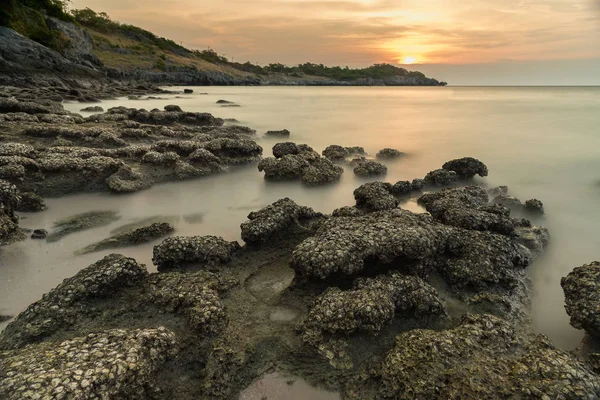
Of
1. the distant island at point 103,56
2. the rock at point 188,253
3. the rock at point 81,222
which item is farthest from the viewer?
the distant island at point 103,56

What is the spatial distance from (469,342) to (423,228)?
1.71 meters

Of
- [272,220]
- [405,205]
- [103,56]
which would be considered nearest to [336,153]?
[405,205]

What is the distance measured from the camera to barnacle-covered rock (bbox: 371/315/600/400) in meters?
2.77

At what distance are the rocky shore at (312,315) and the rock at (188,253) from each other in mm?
18

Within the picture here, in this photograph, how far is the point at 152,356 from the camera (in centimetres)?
309

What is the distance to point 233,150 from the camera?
11.0 metres

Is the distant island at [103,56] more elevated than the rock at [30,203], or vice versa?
the distant island at [103,56]

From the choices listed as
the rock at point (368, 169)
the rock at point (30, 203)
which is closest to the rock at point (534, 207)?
the rock at point (368, 169)

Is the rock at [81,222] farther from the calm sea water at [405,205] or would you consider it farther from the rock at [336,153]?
the rock at [336,153]

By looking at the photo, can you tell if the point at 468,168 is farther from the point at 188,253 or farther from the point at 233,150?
the point at 188,253

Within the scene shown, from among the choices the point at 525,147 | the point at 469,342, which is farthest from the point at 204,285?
the point at 525,147

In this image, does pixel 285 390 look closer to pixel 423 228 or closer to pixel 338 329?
pixel 338 329

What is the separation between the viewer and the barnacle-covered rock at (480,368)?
2770 mm

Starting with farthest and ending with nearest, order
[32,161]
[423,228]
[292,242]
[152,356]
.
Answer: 1. [32,161]
2. [292,242]
3. [423,228]
4. [152,356]
